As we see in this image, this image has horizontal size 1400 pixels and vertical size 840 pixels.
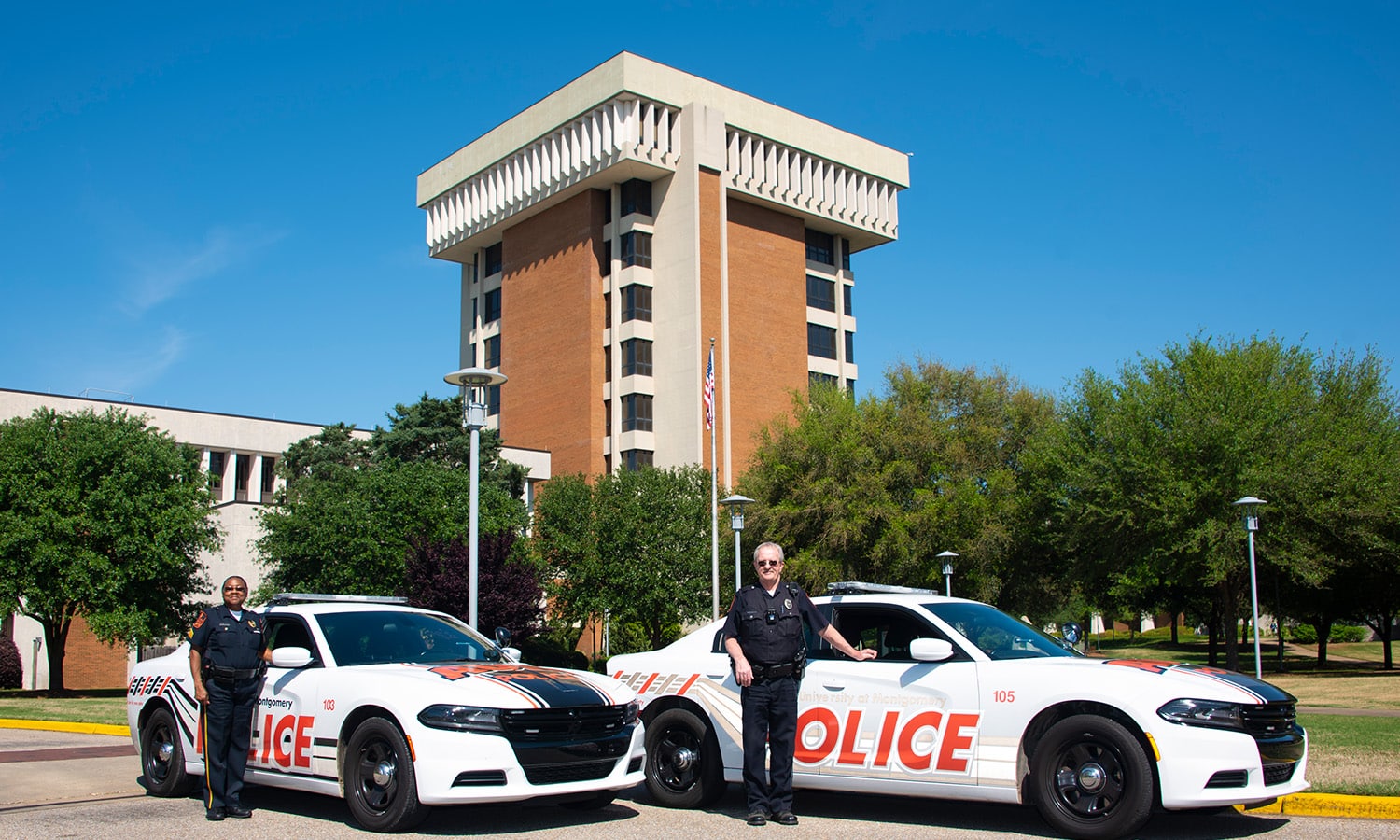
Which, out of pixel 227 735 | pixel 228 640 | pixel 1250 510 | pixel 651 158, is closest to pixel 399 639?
pixel 228 640

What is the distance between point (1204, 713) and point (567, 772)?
4131 millimetres

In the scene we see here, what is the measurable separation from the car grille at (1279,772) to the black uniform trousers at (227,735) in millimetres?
6992

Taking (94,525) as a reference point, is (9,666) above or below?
below

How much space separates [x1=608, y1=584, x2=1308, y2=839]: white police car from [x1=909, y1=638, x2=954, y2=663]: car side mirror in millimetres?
13

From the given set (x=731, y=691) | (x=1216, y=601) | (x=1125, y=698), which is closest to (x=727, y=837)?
(x=731, y=691)

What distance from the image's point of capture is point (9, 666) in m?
39.2

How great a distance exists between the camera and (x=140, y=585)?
110 feet

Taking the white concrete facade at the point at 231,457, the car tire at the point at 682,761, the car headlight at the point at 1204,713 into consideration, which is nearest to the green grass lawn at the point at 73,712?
the car tire at the point at 682,761

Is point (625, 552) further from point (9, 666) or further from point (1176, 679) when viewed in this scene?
point (1176, 679)

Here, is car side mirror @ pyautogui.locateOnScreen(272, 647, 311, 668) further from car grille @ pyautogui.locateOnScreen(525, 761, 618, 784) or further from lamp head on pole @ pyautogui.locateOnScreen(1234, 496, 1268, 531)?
lamp head on pole @ pyautogui.locateOnScreen(1234, 496, 1268, 531)

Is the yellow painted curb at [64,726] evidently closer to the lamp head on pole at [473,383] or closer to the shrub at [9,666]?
the lamp head on pole at [473,383]

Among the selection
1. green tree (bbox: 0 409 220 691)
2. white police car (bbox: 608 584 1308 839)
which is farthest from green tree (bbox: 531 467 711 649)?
white police car (bbox: 608 584 1308 839)

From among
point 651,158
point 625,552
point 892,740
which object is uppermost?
point 651,158

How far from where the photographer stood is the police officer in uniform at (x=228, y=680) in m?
8.59
